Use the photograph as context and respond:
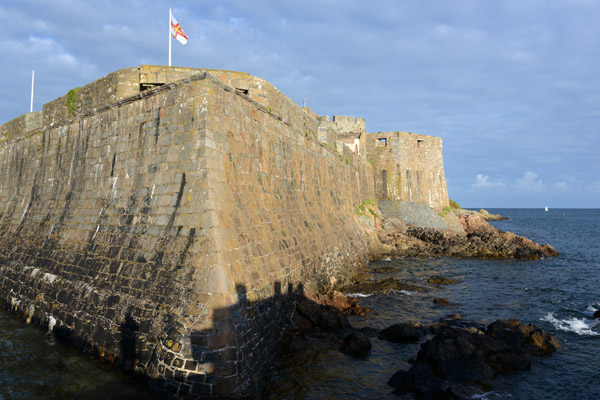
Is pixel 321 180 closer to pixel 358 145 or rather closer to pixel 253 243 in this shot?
pixel 253 243

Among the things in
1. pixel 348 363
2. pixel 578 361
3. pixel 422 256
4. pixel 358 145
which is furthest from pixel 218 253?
pixel 358 145

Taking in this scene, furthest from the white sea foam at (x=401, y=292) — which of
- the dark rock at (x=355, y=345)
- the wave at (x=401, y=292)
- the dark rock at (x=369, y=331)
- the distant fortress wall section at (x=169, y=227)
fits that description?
the dark rock at (x=355, y=345)

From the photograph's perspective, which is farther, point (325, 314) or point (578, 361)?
point (325, 314)

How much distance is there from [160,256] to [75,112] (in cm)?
817

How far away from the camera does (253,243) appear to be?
900 centimetres

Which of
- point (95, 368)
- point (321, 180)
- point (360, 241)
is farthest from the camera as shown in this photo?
point (360, 241)

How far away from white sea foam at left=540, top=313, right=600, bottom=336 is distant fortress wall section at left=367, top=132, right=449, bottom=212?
1030 inches

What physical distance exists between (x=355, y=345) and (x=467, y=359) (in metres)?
2.90

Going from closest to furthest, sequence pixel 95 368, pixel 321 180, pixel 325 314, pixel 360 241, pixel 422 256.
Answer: pixel 95 368 → pixel 325 314 → pixel 321 180 → pixel 360 241 → pixel 422 256

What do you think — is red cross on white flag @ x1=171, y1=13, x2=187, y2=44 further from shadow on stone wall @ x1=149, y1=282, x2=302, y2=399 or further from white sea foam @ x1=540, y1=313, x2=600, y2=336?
white sea foam @ x1=540, y1=313, x2=600, y2=336

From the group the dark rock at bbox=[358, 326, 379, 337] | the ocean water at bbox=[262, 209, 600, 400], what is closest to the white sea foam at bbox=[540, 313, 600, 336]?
the ocean water at bbox=[262, 209, 600, 400]

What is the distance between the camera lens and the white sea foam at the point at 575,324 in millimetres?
12594

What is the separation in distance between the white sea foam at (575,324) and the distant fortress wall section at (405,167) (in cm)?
2616

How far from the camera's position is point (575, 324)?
1336 cm
